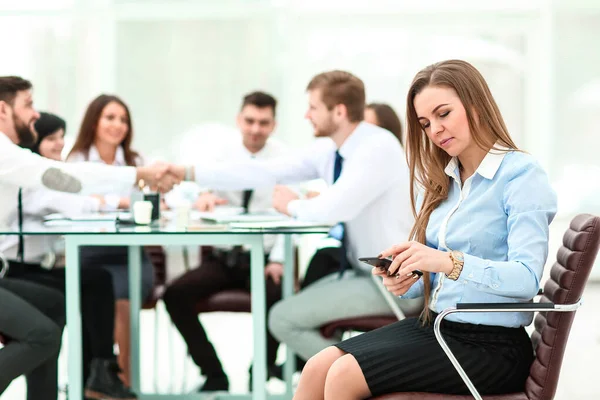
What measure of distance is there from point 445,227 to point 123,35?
5.11m

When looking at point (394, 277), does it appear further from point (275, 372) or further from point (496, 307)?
point (275, 372)

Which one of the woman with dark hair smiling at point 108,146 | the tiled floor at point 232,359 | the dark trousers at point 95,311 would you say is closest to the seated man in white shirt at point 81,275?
the dark trousers at point 95,311

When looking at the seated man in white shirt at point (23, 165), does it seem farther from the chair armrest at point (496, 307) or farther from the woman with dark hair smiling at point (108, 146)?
the chair armrest at point (496, 307)

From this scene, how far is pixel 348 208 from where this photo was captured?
2.77m

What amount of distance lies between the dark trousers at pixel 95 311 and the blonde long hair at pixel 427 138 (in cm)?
154

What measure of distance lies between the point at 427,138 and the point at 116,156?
223 centimetres

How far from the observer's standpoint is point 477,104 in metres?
1.89

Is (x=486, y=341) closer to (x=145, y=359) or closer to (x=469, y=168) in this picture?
(x=469, y=168)

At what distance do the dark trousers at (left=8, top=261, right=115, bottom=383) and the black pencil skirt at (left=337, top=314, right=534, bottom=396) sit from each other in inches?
59.7

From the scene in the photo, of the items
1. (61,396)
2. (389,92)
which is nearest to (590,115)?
(389,92)

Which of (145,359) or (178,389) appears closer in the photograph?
(178,389)

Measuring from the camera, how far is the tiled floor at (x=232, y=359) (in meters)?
3.56

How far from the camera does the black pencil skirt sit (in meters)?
1.83

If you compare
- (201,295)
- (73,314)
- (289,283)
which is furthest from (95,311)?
(289,283)
